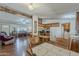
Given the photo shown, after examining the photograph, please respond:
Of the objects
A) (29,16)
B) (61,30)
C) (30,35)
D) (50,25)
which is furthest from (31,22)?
(61,30)

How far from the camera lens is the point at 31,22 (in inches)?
64.6

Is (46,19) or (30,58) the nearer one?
(30,58)

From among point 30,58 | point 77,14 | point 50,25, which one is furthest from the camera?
point 50,25

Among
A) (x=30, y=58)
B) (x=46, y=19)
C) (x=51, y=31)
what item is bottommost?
(x=30, y=58)

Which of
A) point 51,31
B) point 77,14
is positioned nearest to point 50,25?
point 51,31

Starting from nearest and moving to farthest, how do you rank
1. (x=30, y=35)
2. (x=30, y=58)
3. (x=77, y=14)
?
(x=30, y=58) < (x=77, y=14) < (x=30, y=35)

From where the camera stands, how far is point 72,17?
144 centimetres

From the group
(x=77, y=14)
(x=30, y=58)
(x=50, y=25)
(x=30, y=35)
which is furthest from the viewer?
(x=30, y=35)

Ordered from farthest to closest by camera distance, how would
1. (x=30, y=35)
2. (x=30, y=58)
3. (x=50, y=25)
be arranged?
(x=30, y=35)
(x=50, y=25)
(x=30, y=58)

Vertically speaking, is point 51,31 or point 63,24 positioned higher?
point 63,24

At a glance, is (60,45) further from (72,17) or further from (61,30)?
(72,17)

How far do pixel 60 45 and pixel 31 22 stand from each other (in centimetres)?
63

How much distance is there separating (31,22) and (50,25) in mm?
338

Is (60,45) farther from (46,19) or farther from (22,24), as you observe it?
(22,24)
